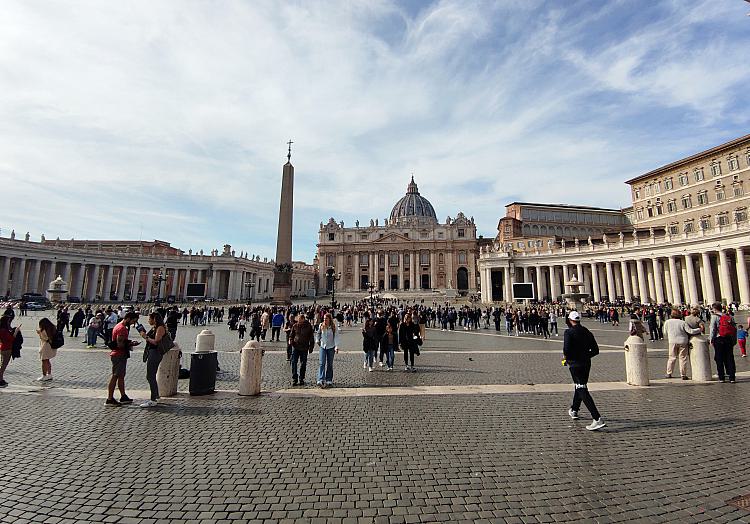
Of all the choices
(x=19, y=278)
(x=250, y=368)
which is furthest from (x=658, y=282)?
(x=19, y=278)

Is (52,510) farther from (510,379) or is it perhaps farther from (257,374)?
(510,379)

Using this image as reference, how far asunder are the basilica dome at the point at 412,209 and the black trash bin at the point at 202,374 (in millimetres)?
99716

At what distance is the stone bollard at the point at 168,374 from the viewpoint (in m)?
7.12

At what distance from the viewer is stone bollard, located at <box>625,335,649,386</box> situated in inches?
313

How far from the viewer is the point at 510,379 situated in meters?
8.69

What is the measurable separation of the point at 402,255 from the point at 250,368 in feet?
286

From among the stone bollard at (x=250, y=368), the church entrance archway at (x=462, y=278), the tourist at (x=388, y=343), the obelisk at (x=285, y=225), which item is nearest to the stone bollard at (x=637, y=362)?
the tourist at (x=388, y=343)

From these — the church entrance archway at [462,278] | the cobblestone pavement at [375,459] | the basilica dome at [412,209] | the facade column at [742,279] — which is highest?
the basilica dome at [412,209]

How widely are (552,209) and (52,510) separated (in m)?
78.8

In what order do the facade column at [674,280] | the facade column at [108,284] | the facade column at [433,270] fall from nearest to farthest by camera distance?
the facade column at [674,280] < the facade column at [108,284] < the facade column at [433,270]

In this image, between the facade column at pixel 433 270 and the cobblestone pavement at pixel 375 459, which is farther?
the facade column at pixel 433 270

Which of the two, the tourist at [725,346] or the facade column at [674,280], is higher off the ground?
the facade column at [674,280]

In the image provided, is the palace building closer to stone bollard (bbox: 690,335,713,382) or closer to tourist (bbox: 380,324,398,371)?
stone bollard (bbox: 690,335,713,382)

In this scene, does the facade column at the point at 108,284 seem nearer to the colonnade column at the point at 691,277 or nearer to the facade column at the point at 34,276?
the facade column at the point at 34,276
